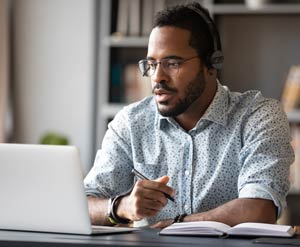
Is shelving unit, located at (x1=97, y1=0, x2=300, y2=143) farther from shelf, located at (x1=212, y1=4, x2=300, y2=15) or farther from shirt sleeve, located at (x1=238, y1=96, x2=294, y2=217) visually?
shirt sleeve, located at (x1=238, y1=96, x2=294, y2=217)

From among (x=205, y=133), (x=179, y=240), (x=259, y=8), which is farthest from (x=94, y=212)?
(x=259, y=8)

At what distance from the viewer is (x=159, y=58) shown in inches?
98.5

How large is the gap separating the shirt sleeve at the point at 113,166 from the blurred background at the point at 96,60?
5.65 ft

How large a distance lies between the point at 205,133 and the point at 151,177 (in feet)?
0.69

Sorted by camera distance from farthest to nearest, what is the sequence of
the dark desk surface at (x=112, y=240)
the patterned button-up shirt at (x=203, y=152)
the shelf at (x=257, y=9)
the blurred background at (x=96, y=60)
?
the blurred background at (x=96, y=60)
the shelf at (x=257, y=9)
the patterned button-up shirt at (x=203, y=152)
the dark desk surface at (x=112, y=240)

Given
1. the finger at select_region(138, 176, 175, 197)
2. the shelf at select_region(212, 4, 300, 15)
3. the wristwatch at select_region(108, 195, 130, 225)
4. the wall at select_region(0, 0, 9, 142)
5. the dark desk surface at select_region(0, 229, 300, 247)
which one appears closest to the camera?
the dark desk surface at select_region(0, 229, 300, 247)

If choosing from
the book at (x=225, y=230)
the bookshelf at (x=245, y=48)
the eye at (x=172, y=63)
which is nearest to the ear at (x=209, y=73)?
the eye at (x=172, y=63)

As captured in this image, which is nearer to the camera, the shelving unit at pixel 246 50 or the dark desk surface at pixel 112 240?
the dark desk surface at pixel 112 240

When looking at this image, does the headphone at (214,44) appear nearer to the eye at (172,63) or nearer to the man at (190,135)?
the man at (190,135)

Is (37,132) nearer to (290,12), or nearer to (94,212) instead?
(290,12)

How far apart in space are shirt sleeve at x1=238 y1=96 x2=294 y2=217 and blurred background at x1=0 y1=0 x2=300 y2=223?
1698 mm

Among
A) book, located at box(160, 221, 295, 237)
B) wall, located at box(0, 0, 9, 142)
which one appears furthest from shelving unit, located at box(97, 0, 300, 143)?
book, located at box(160, 221, 295, 237)

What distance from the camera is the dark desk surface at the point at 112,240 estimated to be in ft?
5.59

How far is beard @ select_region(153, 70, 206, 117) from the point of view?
249cm
